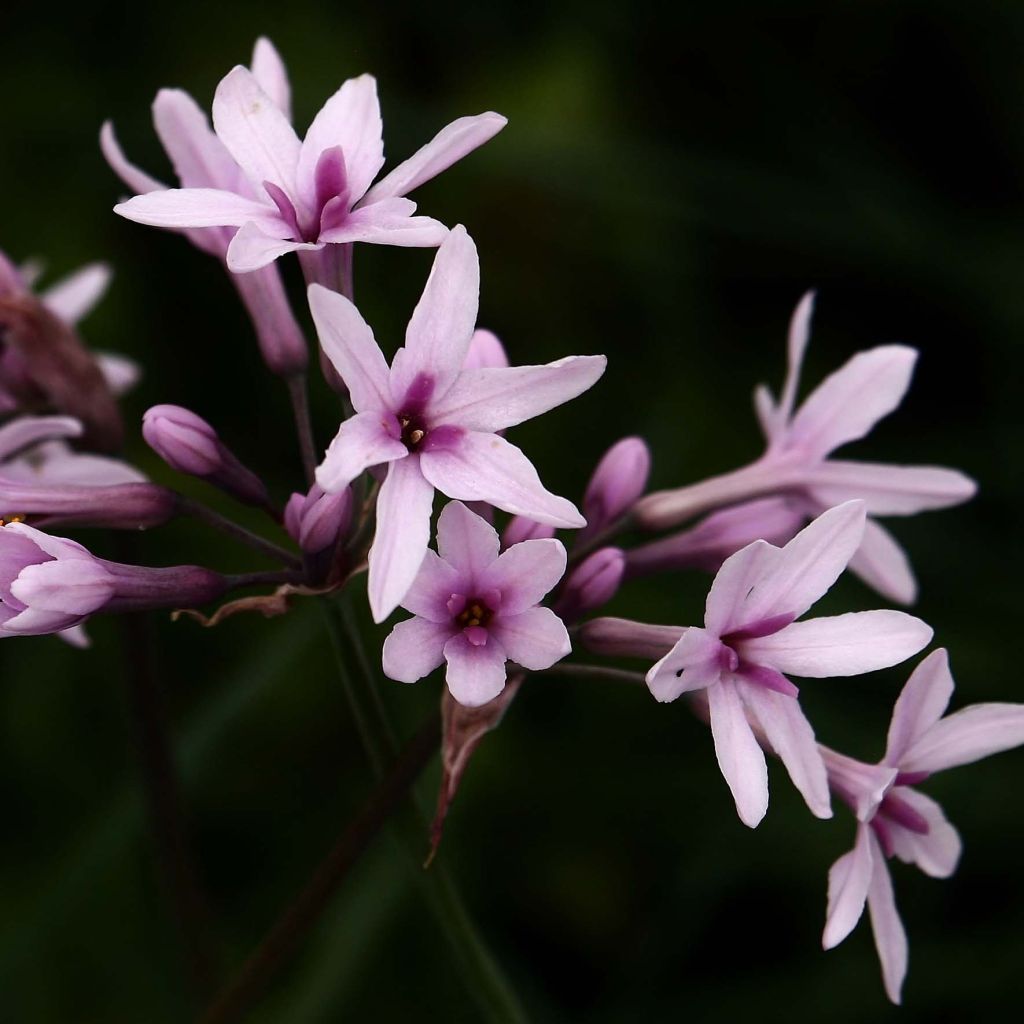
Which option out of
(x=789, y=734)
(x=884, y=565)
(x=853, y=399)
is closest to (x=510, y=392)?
(x=789, y=734)

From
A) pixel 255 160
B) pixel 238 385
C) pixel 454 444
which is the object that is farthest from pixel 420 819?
pixel 238 385

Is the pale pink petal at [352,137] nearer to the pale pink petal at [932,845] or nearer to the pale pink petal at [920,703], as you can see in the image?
the pale pink petal at [920,703]

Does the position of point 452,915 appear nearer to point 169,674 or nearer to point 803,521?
point 803,521

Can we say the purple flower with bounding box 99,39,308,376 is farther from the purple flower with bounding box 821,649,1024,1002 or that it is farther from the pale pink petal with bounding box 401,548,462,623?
the purple flower with bounding box 821,649,1024,1002

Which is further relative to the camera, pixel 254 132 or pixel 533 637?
pixel 254 132

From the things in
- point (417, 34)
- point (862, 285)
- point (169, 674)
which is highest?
point (417, 34)

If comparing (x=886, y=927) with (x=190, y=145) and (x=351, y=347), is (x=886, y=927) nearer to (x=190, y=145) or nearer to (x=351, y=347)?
(x=351, y=347)

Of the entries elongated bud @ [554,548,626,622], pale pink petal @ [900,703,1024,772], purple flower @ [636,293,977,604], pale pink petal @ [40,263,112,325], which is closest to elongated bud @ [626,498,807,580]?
purple flower @ [636,293,977,604]

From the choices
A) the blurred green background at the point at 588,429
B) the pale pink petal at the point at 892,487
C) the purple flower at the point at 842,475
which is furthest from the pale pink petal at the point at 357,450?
the blurred green background at the point at 588,429
